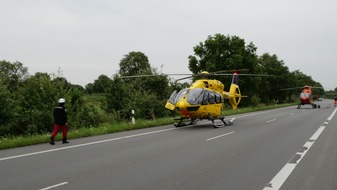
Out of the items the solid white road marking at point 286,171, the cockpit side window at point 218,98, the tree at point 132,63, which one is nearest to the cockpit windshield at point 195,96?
the cockpit side window at point 218,98

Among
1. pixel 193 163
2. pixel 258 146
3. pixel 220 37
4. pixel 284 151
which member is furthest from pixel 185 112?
pixel 220 37

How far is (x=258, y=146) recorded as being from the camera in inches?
425

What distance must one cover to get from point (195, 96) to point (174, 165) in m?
9.82

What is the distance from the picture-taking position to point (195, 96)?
56.9 ft

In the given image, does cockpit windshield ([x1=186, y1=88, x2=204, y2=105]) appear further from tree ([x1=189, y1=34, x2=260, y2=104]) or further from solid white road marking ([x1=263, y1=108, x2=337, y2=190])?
tree ([x1=189, y1=34, x2=260, y2=104])

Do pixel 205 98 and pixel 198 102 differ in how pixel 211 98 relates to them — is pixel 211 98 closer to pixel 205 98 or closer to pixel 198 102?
pixel 205 98

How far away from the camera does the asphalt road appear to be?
20.0ft

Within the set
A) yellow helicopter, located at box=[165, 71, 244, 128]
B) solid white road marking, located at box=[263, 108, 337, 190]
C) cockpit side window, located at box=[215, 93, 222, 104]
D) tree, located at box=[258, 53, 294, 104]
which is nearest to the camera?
solid white road marking, located at box=[263, 108, 337, 190]

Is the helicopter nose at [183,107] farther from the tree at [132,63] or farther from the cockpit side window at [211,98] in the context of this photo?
the tree at [132,63]

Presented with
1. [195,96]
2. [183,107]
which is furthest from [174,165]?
[195,96]

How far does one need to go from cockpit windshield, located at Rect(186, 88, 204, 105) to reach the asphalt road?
17.9 ft

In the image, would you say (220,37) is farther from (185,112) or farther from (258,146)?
(258,146)

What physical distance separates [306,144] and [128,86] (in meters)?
16.3

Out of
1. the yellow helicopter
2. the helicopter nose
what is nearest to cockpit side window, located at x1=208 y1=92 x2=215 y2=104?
the yellow helicopter
